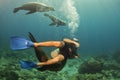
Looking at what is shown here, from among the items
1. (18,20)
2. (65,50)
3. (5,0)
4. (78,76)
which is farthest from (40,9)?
(18,20)

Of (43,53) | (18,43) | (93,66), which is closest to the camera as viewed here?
(18,43)

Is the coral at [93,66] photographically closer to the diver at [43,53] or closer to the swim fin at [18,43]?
the diver at [43,53]

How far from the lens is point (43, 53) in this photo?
3.98 metres

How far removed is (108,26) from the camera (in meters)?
123

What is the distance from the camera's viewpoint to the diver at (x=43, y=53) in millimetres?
3609


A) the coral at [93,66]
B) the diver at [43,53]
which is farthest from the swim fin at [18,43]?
the coral at [93,66]

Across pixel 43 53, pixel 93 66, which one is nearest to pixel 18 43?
pixel 43 53

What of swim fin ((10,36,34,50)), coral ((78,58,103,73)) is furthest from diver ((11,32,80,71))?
coral ((78,58,103,73))

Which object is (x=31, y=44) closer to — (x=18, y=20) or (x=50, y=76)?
(x=50, y=76)

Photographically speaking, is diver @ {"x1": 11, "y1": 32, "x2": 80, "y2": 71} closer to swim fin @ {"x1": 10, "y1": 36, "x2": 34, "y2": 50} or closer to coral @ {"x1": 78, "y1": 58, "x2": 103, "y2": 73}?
swim fin @ {"x1": 10, "y1": 36, "x2": 34, "y2": 50}

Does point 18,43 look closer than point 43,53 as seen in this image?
Yes

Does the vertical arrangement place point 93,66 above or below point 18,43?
above

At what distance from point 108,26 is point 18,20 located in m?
43.1

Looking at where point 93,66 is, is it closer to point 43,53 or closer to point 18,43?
point 43,53
